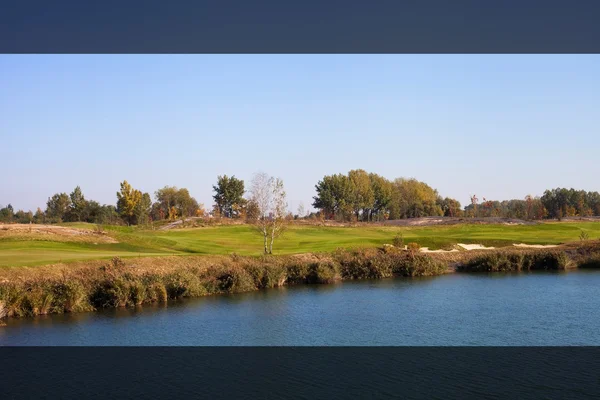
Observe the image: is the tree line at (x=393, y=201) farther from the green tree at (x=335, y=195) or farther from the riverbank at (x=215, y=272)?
the riverbank at (x=215, y=272)

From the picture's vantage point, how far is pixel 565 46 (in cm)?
907

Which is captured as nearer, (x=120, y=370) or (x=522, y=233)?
(x=120, y=370)

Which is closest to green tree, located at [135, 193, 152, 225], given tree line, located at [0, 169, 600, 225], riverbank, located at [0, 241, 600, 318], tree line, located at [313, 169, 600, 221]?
tree line, located at [0, 169, 600, 225]

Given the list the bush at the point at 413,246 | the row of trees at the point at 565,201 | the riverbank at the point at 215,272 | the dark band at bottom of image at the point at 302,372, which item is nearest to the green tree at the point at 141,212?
the bush at the point at 413,246

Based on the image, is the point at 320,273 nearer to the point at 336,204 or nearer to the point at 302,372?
the point at 302,372

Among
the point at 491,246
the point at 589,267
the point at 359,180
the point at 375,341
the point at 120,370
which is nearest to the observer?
the point at 120,370

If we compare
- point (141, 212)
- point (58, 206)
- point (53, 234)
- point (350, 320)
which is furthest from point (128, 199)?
point (350, 320)

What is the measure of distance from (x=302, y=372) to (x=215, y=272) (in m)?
11.0

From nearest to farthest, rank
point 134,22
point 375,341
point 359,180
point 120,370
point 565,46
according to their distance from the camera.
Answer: point 134,22
point 565,46
point 120,370
point 375,341
point 359,180

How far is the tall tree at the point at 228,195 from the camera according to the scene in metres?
51.8

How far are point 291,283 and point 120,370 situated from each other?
12.4 m

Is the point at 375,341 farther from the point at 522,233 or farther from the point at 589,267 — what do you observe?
the point at 522,233

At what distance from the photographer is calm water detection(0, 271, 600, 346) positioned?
13922 mm

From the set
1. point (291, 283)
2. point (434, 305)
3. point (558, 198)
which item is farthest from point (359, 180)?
point (434, 305)
